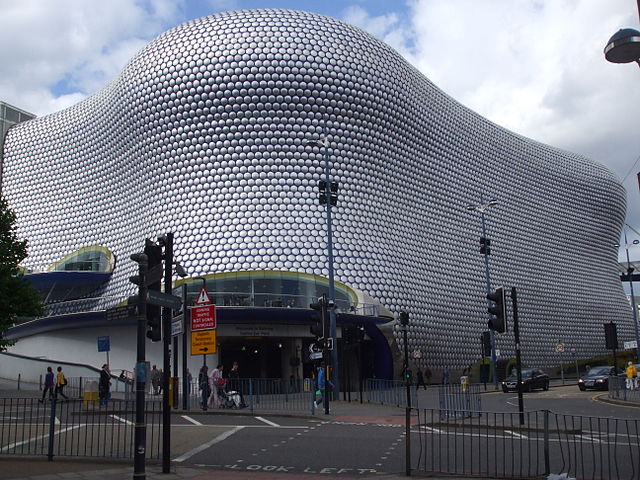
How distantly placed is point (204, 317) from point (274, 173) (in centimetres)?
2334

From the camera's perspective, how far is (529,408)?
74.6ft

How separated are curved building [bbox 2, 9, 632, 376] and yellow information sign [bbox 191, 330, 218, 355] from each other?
15957mm

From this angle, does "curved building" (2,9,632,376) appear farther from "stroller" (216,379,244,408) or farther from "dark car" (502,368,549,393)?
"stroller" (216,379,244,408)

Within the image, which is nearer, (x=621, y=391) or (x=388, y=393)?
(x=388, y=393)

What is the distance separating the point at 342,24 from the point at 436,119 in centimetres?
1010

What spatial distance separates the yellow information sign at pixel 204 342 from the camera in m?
19.7

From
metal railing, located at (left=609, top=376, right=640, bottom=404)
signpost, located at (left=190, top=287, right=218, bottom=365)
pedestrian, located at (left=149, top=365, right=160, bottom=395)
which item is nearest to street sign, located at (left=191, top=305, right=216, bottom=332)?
signpost, located at (left=190, top=287, right=218, bottom=365)

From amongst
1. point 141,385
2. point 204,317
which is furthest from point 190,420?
point 141,385

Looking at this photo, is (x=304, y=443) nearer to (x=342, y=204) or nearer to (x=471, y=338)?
(x=342, y=204)

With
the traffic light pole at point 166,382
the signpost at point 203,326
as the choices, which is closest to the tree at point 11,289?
the signpost at point 203,326

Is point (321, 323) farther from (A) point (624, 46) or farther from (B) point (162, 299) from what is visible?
(A) point (624, 46)

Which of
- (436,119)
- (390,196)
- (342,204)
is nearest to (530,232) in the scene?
(436,119)

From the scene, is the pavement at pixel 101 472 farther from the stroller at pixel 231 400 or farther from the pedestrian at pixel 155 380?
the pedestrian at pixel 155 380

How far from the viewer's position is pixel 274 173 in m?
41.9
